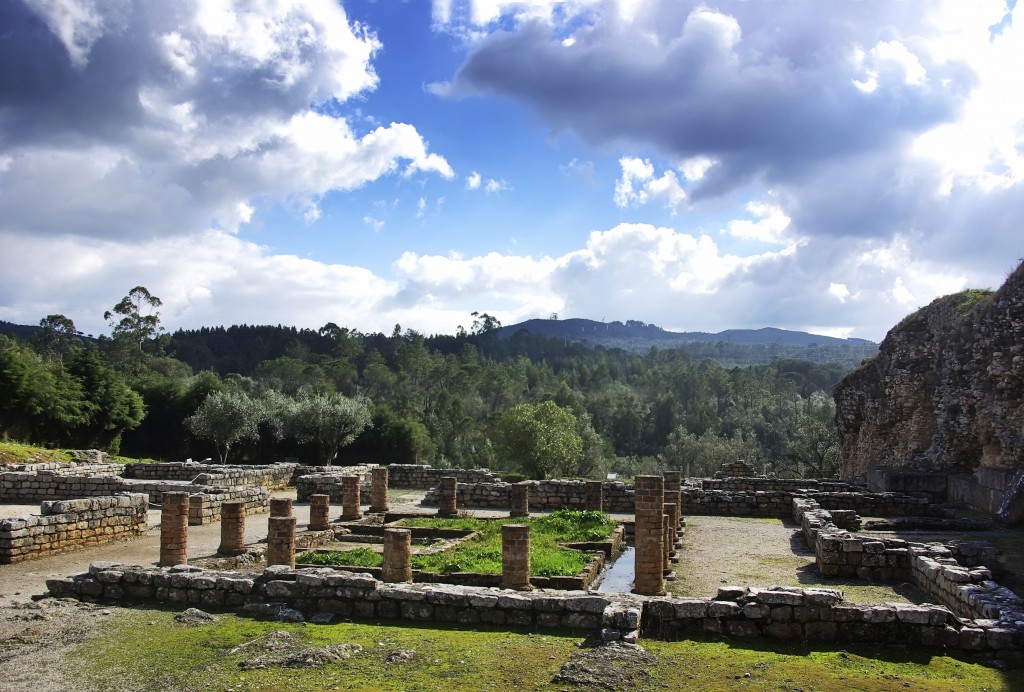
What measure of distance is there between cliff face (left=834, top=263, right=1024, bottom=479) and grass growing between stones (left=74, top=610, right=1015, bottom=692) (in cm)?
1461

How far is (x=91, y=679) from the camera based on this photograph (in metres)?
6.82

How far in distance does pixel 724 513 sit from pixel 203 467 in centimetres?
1671

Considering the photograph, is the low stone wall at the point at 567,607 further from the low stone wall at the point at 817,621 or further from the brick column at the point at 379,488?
the brick column at the point at 379,488

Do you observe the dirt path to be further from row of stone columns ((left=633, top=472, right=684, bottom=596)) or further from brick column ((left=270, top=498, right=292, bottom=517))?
brick column ((left=270, top=498, right=292, bottom=517))

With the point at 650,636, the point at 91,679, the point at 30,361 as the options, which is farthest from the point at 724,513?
the point at 30,361

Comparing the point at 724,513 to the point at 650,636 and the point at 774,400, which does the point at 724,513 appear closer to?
the point at 650,636

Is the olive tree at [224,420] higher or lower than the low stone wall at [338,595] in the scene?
higher

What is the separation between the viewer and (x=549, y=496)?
22.7 m

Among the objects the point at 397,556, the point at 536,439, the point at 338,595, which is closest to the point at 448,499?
the point at 397,556

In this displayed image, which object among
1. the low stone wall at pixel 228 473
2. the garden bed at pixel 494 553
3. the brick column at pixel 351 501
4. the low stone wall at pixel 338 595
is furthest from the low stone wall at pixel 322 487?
the low stone wall at pixel 338 595

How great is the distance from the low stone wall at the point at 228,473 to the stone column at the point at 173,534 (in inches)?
442

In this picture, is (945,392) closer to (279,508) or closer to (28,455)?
(279,508)

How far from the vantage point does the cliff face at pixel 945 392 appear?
20.1 m

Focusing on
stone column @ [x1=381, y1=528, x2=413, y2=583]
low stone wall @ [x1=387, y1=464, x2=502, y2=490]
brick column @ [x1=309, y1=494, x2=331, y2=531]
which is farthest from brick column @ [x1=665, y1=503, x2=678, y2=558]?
low stone wall @ [x1=387, y1=464, x2=502, y2=490]
